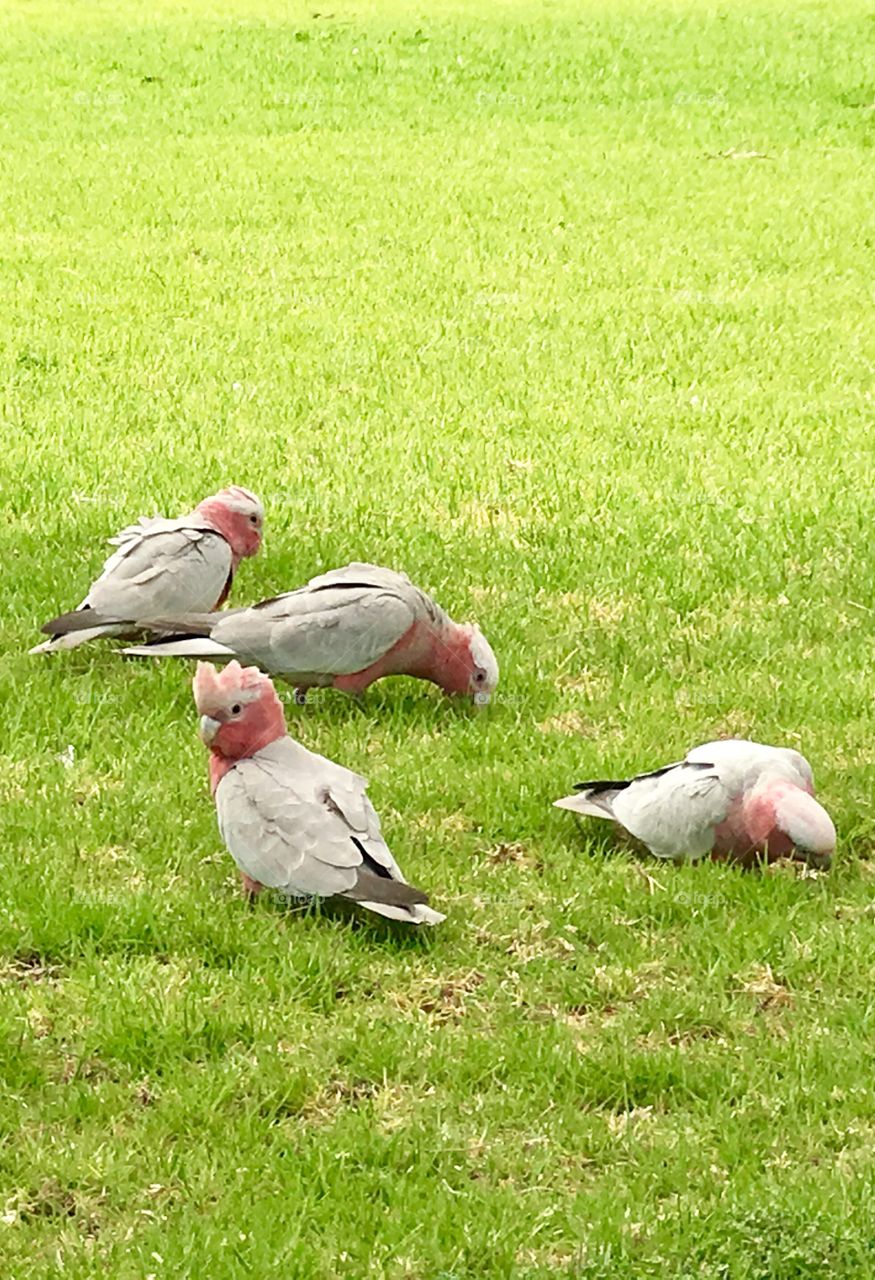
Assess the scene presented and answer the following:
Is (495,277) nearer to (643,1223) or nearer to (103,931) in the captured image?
(103,931)

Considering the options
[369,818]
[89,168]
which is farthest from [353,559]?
[89,168]

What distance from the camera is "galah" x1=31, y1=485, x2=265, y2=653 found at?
5895mm

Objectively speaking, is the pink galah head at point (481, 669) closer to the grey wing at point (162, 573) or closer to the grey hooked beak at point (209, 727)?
the grey wing at point (162, 573)

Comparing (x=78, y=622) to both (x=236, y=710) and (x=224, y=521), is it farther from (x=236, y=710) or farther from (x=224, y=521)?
(x=236, y=710)

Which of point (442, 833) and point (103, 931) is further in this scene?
point (442, 833)

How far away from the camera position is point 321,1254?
3355 millimetres

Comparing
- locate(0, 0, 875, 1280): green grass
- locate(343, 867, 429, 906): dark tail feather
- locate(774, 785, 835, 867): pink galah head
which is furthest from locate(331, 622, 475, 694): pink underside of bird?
locate(343, 867, 429, 906): dark tail feather

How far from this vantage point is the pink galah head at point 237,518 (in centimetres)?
628

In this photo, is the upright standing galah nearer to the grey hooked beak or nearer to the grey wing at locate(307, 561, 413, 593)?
the grey hooked beak

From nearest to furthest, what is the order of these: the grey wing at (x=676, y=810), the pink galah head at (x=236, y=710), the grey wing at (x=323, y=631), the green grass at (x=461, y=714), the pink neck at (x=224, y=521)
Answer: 1. the green grass at (x=461, y=714)
2. the pink galah head at (x=236, y=710)
3. the grey wing at (x=676, y=810)
4. the grey wing at (x=323, y=631)
5. the pink neck at (x=224, y=521)

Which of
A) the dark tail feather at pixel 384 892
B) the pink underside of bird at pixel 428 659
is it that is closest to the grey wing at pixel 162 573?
the pink underside of bird at pixel 428 659

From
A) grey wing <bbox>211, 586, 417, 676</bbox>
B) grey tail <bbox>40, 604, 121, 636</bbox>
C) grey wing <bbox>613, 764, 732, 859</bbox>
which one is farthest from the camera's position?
grey tail <bbox>40, 604, 121, 636</bbox>

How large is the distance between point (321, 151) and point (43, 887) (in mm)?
11831

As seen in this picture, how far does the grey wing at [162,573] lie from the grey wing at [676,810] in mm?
1785
